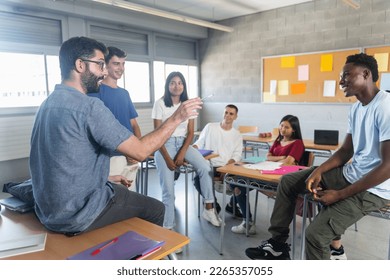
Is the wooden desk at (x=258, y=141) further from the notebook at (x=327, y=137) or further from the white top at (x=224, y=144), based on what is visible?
the white top at (x=224, y=144)

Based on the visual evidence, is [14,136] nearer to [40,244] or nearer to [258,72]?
[40,244]

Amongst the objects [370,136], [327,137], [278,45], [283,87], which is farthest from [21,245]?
[278,45]

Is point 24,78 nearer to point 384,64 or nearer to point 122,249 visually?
point 122,249

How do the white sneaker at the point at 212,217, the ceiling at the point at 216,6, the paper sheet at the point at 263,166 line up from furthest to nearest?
the ceiling at the point at 216,6 → the white sneaker at the point at 212,217 → the paper sheet at the point at 263,166

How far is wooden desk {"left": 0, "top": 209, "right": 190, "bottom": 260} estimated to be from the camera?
3.39 feet

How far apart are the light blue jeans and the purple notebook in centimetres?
141

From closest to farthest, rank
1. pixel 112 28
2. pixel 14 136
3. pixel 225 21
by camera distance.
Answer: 1. pixel 14 136
2. pixel 112 28
3. pixel 225 21

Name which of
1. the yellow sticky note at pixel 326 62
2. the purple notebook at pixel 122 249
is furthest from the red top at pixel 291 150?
→ the yellow sticky note at pixel 326 62

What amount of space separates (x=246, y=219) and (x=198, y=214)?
0.64 m

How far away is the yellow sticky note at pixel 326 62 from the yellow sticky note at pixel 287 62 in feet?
1.69

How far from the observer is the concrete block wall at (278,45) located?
4699 mm

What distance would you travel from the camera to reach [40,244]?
1.08 metres

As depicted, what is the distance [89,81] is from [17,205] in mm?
672
